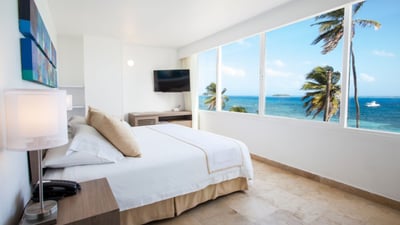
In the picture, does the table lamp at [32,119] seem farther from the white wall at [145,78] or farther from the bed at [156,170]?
the white wall at [145,78]

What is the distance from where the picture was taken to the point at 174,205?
1967mm

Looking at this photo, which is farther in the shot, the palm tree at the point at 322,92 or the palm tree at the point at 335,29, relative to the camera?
the palm tree at the point at 322,92

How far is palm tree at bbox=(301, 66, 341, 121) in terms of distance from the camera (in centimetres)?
277

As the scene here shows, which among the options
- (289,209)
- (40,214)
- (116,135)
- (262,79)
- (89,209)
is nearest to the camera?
(40,214)

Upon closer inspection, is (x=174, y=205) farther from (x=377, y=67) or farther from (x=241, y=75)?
(x=241, y=75)

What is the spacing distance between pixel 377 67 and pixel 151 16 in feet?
10.2

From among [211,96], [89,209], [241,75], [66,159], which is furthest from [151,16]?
[89,209]

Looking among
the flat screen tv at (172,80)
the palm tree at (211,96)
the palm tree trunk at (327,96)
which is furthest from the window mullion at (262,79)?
the flat screen tv at (172,80)

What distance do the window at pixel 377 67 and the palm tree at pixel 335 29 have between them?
0.8 inches

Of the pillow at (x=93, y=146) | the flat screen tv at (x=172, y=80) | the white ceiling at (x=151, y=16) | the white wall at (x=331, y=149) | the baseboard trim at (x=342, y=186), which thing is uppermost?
the white ceiling at (x=151, y=16)

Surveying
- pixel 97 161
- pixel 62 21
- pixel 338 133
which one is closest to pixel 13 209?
pixel 97 161

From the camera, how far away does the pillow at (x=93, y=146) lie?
1.70 metres

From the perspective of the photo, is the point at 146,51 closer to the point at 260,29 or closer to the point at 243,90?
the point at 243,90

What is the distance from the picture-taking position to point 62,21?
360cm
